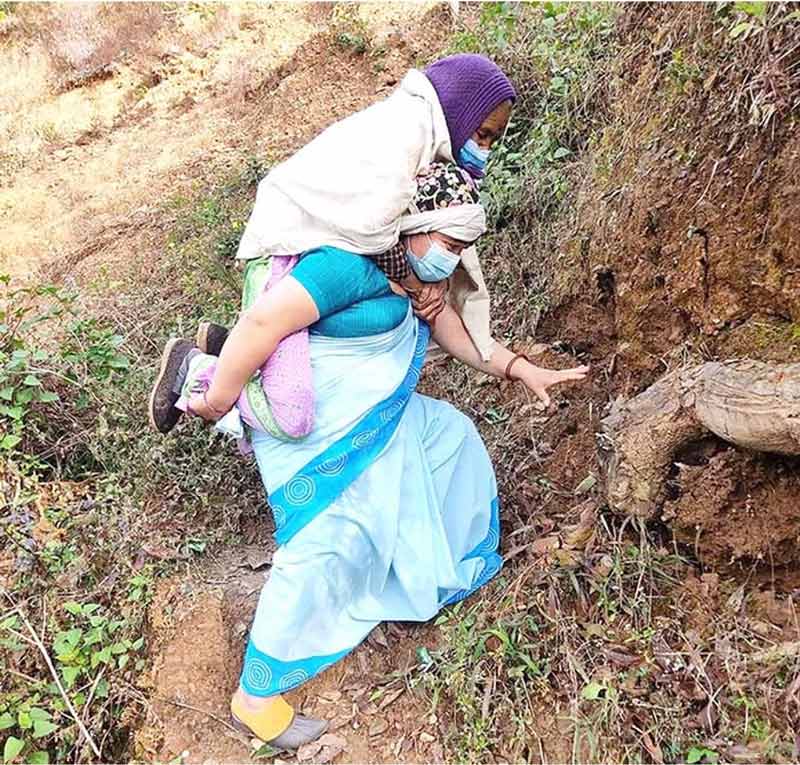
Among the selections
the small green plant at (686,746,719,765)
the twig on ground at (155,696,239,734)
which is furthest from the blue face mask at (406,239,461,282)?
the twig on ground at (155,696,239,734)

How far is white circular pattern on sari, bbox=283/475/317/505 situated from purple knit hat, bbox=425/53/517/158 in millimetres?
1001

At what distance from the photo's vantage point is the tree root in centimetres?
193

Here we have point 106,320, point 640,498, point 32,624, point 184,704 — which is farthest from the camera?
point 106,320

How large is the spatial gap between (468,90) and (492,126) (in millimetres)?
127

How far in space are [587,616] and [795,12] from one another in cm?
166

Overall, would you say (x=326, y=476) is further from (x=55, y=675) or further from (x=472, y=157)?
(x=55, y=675)

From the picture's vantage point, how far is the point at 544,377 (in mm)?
2396

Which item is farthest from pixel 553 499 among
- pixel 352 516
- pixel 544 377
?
pixel 352 516

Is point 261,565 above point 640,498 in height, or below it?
below

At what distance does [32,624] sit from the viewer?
2682 millimetres

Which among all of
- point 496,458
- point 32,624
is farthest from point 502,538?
point 32,624

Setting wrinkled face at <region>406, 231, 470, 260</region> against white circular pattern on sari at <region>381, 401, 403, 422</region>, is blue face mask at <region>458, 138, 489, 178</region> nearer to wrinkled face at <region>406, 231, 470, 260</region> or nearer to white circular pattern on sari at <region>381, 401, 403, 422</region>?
wrinkled face at <region>406, 231, 470, 260</region>

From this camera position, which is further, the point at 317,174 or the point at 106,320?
the point at 106,320

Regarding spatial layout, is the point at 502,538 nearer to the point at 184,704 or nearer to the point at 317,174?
the point at 184,704
